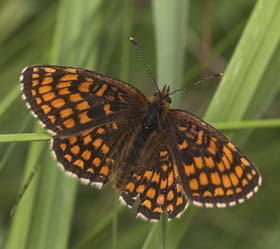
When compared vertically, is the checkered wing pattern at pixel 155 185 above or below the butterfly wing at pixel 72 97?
below

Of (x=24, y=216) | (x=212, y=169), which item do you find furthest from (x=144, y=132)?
(x=24, y=216)

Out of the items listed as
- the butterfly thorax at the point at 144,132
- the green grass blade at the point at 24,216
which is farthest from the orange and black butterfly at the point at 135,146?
the green grass blade at the point at 24,216

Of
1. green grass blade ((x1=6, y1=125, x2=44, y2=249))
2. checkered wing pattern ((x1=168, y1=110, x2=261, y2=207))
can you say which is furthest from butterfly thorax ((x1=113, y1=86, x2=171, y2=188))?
green grass blade ((x1=6, y1=125, x2=44, y2=249))

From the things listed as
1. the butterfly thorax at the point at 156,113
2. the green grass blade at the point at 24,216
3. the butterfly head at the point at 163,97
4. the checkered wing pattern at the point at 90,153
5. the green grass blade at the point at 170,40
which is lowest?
the green grass blade at the point at 24,216

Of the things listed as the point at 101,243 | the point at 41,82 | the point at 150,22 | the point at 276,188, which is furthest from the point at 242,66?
the point at 150,22

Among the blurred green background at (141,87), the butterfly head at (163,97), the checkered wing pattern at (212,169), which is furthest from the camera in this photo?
the butterfly head at (163,97)

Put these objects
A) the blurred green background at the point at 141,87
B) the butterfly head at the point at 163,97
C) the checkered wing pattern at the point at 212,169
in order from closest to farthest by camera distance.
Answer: the checkered wing pattern at the point at 212,169 < the blurred green background at the point at 141,87 < the butterfly head at the point at 163,97

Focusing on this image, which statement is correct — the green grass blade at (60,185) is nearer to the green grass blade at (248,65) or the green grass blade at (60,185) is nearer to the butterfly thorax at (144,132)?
the butterfly thorax at (144,132)

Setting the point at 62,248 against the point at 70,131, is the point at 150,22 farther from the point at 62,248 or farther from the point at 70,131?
the point at 62,248
